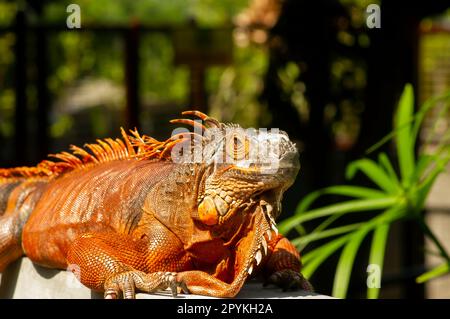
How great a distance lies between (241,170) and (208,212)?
17cm

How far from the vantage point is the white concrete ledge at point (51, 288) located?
2711mm

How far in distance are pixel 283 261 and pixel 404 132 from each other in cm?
121

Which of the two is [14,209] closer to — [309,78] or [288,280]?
[288,280]

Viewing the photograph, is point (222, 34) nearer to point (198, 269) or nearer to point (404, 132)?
point (404, 132)

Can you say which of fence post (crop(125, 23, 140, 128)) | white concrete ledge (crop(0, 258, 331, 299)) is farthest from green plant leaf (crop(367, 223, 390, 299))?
fence post (crop(125, 23, 140, 128))

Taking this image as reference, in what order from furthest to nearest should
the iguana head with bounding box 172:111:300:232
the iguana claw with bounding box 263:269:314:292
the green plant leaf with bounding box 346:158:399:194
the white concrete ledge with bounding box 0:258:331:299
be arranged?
1. the green plant leaf with bounding box 346:158:399:194
2. the iguana claw with bounding box 263:269:314:292
3. the white concrete ledge with bounding box 0:258:331:299
4. the iguana head with bounding box 172:111:300:232

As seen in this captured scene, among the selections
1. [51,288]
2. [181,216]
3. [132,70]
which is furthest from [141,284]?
[132,70]

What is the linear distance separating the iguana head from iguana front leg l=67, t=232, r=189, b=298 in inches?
7.2

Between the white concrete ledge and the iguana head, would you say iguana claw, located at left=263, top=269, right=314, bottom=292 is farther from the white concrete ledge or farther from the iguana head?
the iguana head

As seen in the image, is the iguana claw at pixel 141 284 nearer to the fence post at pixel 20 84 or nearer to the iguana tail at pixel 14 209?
the iguana tail at pixel 14 209

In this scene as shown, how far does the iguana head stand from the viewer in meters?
2.48

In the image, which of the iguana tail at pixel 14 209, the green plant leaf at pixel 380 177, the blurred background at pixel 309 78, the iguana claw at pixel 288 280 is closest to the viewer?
the iguana claw at pixel 288 280

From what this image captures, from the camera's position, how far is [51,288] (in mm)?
3162

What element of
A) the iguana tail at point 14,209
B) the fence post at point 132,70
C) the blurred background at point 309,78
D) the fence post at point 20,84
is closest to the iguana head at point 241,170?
the iguana tail at point 14,209
